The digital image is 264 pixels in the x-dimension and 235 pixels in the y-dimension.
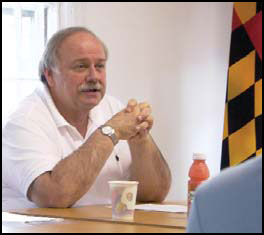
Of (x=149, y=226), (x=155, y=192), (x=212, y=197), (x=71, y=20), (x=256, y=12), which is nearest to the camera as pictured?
(x=212, y=197)

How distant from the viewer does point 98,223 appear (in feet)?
5.36

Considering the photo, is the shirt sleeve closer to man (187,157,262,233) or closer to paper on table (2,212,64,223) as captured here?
paper on table (2,212,64,223)

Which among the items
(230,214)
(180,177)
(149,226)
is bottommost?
(180,177)

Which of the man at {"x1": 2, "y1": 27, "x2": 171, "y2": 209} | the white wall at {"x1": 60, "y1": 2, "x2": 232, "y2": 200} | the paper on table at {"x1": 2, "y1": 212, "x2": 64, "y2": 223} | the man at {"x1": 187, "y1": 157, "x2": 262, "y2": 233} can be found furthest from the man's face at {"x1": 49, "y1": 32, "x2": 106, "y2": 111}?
the man at {"x1": 187, "y1": 157, "x2": 262, "y2": 233}

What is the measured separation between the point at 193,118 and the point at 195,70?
324mm

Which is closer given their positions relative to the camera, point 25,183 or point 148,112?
point 25,183

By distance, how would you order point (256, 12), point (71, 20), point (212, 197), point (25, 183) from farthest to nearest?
1. point (71, 20)
2. point (256, 12)
3. point (25, 183)
4. point (212, 197)

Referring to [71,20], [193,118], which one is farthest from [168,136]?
[71,20]

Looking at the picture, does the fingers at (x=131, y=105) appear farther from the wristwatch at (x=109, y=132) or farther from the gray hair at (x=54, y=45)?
the gray hair at (x=54, y=45)

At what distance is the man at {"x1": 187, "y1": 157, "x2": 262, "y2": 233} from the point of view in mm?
690

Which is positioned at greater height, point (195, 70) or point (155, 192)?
point (195, 70)

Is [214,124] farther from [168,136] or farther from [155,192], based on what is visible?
[155,192]

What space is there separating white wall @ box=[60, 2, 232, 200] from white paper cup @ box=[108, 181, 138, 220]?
7.35ft

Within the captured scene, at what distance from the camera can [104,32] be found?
3.92 metres
